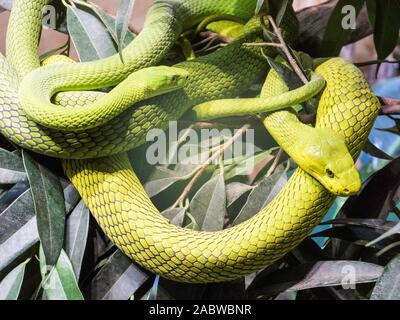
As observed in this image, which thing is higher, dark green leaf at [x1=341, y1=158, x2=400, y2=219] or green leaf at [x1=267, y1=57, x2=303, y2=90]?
green leaf at [x1=267, y1=57, x2=303, y2=90]

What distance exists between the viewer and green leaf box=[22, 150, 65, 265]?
107 cm

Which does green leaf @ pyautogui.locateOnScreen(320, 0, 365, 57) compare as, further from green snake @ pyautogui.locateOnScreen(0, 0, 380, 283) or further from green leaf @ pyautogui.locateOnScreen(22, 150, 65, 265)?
green leaf @ pyautogui.locateOnScreen(22, 150, 65, 265)

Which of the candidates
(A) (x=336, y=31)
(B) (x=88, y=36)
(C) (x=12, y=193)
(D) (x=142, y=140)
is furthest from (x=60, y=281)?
(A) (x=336, y=31)

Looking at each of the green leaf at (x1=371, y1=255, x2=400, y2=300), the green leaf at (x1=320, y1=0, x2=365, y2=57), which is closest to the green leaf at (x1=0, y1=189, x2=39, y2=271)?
the green leaf at (x1=371, y1=255, x2=400, y2=300)

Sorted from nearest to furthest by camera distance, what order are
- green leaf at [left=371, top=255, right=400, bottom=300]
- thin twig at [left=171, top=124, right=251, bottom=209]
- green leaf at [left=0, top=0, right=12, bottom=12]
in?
1. green leaf at [left=371, top=255, right=400, bottom=300]
2. thin twig at [left=171, top=124, right=251, bottom=209]
3. green leaf at [left=0, top=0, right=12, bottom=12]

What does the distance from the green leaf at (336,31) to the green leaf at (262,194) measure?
49 centimetres

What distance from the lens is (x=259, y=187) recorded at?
45.7 inches

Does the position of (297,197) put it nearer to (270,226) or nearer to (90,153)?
(270,226)

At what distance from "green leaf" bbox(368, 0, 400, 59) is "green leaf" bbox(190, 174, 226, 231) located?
567 mm

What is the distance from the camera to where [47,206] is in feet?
3.62

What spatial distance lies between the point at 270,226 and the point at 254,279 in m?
0.21

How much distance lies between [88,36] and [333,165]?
0.68 meters

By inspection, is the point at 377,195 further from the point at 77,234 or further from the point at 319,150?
the point at 77,234
